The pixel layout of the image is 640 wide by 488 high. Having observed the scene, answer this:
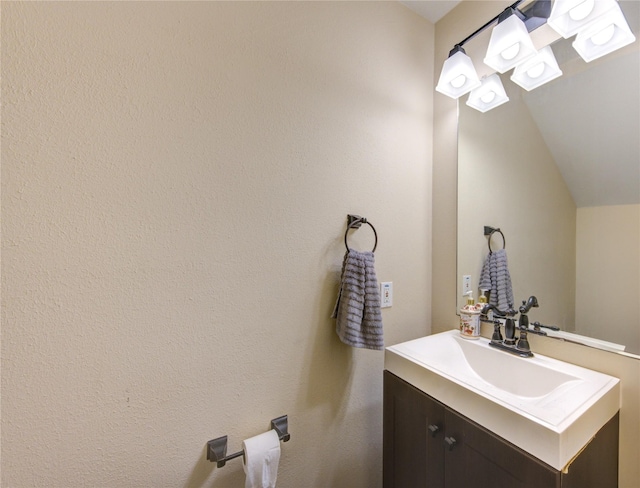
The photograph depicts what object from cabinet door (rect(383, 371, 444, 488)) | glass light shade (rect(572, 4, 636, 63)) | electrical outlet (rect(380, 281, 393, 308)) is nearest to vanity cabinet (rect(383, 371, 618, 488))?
cabinet door (rect(383, 371, 444, 488))

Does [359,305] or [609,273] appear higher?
[609,273]

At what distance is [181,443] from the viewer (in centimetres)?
85

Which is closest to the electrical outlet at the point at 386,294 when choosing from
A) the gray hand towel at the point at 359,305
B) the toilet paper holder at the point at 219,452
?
the gray hand towel at the point at 359,305

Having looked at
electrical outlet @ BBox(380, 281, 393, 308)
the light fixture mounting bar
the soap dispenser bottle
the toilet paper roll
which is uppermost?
the light fixture mounting bar

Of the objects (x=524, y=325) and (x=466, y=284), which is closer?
(x=524, y=325)

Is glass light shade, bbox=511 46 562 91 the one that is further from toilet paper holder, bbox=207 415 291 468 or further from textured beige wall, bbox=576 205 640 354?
toilet paper holder, bbox=207 415 291 468

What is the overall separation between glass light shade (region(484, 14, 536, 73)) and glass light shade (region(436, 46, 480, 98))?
0.08 metres

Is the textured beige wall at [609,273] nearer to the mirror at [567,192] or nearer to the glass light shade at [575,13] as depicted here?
the mirror at [567,192]

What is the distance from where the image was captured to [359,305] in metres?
1.04

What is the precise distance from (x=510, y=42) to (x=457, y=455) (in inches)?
56.9

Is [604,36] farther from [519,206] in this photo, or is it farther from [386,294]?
[386,294]

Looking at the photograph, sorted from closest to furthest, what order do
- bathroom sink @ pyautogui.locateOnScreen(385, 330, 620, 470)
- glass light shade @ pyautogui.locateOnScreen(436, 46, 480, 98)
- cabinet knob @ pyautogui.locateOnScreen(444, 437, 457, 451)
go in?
bathroom sink @ pyautogui.locateOnScreen(385, 330, 620, 470) < cabinet knob @ pyautogui.locateOnScreen(444, 437, 457, 451) < glass light shade @ pyautogui.locateOnScreen(436, 46, 480, 98)

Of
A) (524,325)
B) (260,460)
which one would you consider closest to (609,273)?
(524,325)

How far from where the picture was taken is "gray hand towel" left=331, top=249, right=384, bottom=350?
40.5 inches
